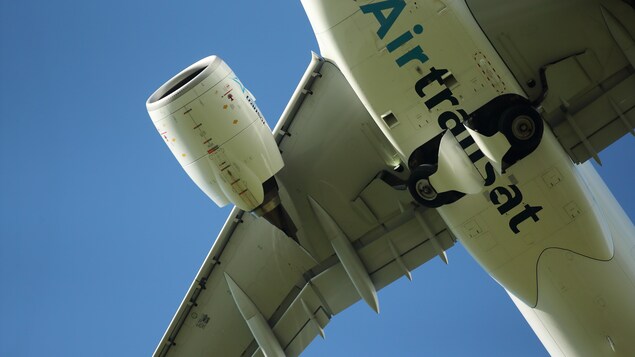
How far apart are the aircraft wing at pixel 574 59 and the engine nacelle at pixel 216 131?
3.49 metres

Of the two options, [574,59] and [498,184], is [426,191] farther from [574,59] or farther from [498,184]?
[574,59]

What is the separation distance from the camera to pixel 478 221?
12328mm

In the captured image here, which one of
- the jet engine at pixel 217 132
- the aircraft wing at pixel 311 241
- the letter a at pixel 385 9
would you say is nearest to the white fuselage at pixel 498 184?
the letter a at pixel 385 9

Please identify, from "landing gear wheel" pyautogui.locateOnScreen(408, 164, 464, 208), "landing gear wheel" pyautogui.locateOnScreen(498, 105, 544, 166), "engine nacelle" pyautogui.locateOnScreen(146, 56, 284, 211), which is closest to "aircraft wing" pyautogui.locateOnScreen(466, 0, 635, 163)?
"landing gear wheel" pyautogui.locateOnScreen(498, 105, 544, 166)

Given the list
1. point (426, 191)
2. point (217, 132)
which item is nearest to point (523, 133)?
point (426, 191)

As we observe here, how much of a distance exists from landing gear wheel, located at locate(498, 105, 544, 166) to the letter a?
2.16 meters

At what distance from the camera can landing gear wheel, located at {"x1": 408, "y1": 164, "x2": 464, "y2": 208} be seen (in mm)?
11984

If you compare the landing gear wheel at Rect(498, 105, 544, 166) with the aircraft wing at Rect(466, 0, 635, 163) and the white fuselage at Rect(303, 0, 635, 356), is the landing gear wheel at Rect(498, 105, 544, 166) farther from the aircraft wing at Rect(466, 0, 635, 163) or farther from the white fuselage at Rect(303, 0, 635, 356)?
the aircraft wing at Rect(466, 0, 635, 163)

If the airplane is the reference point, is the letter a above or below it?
above

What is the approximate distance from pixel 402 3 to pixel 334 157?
118 inches

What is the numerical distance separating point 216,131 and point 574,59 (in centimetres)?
529

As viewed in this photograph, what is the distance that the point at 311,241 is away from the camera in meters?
14.1

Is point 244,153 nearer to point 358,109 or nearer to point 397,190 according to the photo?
point 358,109

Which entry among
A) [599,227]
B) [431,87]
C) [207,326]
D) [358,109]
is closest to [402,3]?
[431,87]
